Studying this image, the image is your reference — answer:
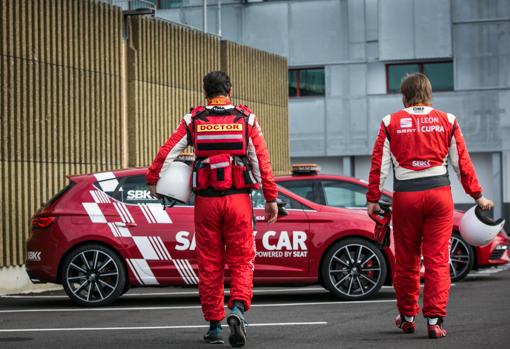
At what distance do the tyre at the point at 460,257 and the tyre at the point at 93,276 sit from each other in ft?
16.0

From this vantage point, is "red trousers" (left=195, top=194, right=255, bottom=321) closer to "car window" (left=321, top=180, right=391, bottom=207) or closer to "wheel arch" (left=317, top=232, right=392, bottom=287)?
"wheel arch" (left=317, top=232, right=392, bottom=287)

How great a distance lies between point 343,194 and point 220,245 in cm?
574

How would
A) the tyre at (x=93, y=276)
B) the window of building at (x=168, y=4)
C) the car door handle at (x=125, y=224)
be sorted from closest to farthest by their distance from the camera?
1. the tyre at (x=93, y=276)
2. the car door handle at (x=125, y=224)
3. the window of building at (x=168, y=4)

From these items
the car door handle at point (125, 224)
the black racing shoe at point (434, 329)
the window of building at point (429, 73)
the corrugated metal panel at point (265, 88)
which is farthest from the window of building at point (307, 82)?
the black racing shoe at point (434, 329)

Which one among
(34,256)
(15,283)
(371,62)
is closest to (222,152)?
(34,256)

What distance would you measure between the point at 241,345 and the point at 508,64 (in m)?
25.2

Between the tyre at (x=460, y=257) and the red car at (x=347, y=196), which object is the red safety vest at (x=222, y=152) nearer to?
the red car at (x=347, y=196)

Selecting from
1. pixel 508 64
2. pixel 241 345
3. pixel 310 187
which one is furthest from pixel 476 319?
pixel 508 64

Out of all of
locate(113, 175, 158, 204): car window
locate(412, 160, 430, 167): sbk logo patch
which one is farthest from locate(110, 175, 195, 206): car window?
locate(412, 160, 430, 167): sbk logo patch

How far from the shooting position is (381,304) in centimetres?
1132

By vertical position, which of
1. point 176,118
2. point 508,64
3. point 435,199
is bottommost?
point 435,199

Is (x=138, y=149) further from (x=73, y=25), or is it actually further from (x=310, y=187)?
(x=310, y=187)

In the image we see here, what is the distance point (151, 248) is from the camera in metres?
12.0

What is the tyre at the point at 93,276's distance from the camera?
39.2 feet
